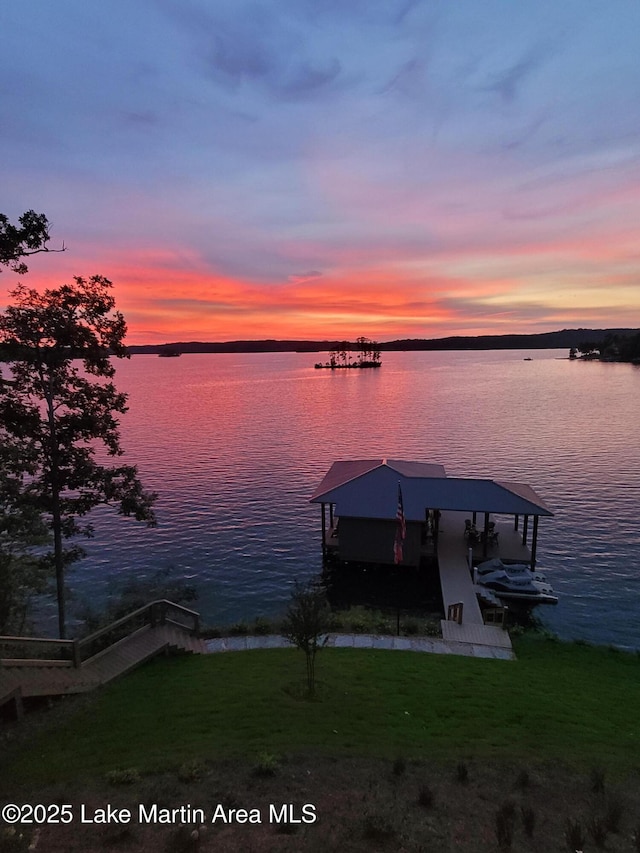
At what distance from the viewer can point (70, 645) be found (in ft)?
51.4

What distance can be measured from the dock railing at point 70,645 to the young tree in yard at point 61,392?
406cm

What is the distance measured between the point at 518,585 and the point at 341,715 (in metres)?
19.7

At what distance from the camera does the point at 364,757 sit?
10477 millimetres

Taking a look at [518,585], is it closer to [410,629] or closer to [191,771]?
[410,629]

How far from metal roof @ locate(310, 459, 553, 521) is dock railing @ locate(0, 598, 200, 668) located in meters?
14.7

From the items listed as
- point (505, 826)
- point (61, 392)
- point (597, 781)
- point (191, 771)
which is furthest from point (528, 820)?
point (61, 392)

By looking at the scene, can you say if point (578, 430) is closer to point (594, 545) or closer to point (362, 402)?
point (594, 545)

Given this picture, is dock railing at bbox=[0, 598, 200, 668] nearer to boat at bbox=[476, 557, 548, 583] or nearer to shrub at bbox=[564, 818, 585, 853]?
shrub at bbox=[564, 818, 585, 853]

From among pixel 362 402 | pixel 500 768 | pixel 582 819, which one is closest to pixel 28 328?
pixel 500 768

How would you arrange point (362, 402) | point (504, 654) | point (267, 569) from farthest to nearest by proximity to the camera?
1. point (362, 402)
2. point (267, 569)
3. point (504, 654)

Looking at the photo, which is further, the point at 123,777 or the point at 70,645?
the point at 70,645

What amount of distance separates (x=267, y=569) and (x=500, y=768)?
25.3 meters

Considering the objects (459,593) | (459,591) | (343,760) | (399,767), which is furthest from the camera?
(459,591)

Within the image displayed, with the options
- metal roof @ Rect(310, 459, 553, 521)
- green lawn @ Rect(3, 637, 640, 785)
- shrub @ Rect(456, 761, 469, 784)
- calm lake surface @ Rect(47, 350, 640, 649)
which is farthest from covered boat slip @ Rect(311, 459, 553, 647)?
shrub @ Rect(456, 761, 469, 784)
